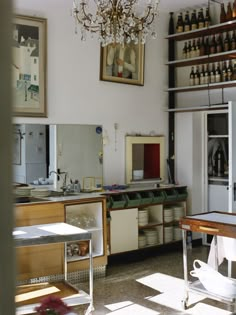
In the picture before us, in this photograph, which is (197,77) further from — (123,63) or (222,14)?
(123,63)

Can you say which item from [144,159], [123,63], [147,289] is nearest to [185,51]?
[123,63]

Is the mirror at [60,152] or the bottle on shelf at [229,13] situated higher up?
the bottle on shelf at [229,13]

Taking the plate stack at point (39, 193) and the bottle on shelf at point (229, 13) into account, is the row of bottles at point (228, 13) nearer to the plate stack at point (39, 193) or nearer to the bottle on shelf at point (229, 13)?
the bottle on shelf at point (229, 13)

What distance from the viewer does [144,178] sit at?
6363mm

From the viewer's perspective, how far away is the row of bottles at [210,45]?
19.7 ft

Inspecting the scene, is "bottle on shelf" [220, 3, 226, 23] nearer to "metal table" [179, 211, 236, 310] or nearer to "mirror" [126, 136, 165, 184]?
"mirror" [126, 136, 165, 184]

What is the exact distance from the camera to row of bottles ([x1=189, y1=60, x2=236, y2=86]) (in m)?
5.99

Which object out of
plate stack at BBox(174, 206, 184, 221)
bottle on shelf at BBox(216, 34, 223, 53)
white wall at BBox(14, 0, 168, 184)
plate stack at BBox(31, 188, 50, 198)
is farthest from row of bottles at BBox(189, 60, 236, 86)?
plate stack at BBox(31, 188, 50, 198)

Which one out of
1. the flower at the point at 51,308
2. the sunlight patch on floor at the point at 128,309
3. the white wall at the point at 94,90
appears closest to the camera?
the flower at the point at 51,308

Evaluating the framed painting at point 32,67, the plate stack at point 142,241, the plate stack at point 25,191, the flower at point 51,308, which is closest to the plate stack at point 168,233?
the plate stack at point 142,241

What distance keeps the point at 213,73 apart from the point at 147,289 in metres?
3.14

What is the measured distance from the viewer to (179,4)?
20.1 ft

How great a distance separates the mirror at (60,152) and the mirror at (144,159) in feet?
1.66

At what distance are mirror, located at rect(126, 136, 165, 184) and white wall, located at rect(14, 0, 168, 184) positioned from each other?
11 centimetres
